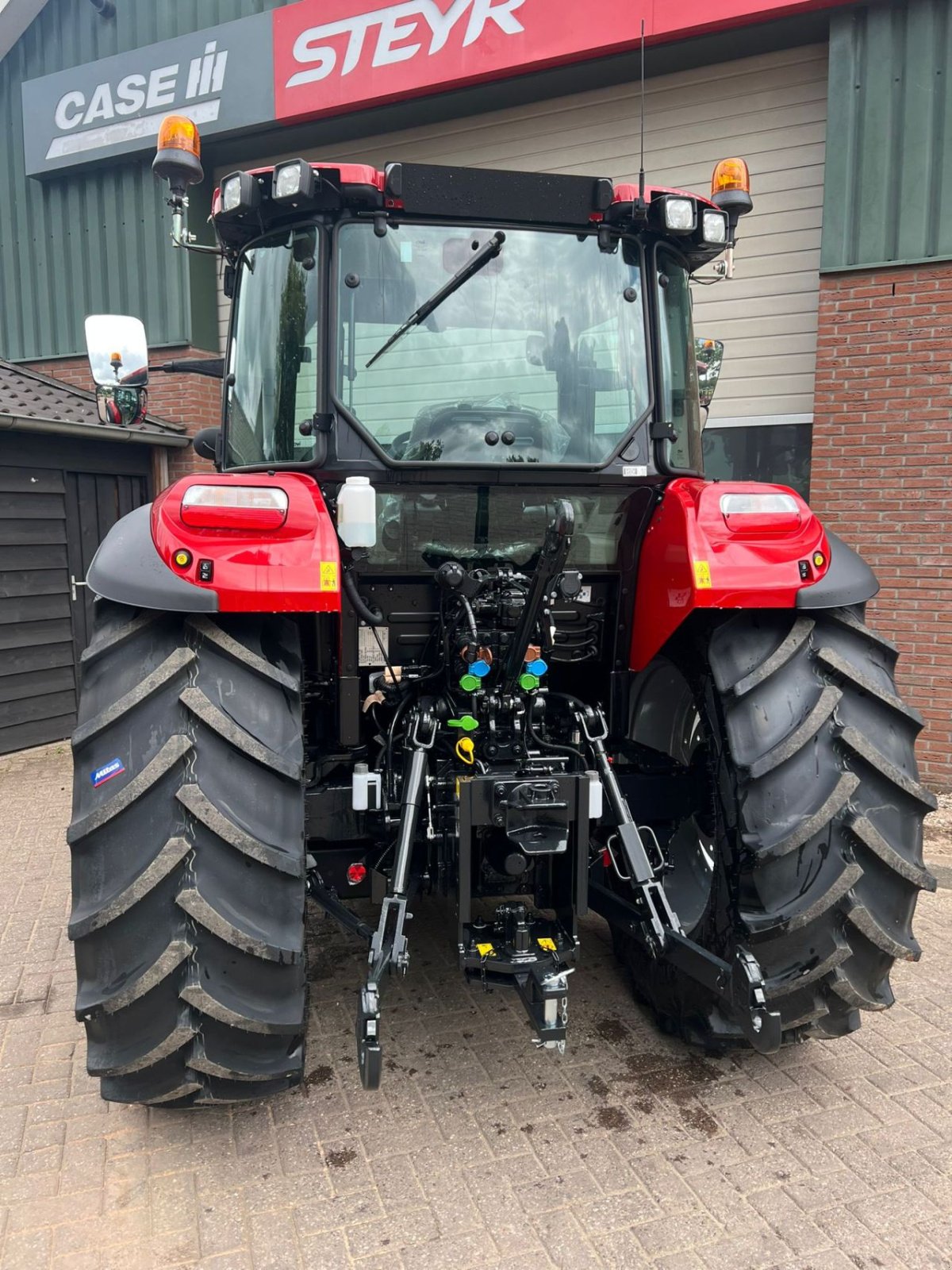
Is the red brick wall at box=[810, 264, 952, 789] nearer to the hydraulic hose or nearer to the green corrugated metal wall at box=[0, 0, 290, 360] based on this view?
the hydraulic hose

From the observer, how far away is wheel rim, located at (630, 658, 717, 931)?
2.88 meters

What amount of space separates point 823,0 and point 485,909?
566cm

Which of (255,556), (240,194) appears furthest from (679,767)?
(240,194)

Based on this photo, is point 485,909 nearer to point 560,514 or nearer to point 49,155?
point 560,514

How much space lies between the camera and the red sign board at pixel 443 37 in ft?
18.7

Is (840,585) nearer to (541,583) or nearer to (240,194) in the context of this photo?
(541,583)

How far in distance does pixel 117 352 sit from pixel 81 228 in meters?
6.59

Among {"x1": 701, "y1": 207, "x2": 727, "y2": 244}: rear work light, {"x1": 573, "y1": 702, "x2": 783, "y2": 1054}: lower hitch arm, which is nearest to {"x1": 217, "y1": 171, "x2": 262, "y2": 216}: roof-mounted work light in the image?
{"x1": 701, "y1": 207, "x2": 727, "y2": 244}: rear work light

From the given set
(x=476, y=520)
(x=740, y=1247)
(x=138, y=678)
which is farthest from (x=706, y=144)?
(x=740, y=1247)

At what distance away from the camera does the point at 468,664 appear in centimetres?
258

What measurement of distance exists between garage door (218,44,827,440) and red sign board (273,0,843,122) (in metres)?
0.49

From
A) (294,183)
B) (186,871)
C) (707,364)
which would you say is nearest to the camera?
(186,871)

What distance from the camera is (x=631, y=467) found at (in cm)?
270

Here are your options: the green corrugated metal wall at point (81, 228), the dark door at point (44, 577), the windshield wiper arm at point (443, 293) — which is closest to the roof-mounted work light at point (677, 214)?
the windshield wiper arm at point (443, 293)
